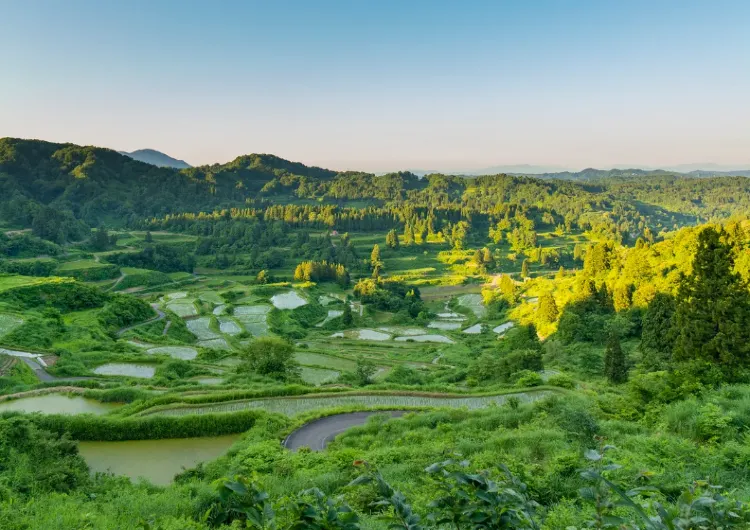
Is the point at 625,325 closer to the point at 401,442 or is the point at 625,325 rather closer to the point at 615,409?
the point at 615,409

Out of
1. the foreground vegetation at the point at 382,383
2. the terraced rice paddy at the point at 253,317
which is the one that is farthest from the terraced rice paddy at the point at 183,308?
the terraced rice paddy at the point at 253,317

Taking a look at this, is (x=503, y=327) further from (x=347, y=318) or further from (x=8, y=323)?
(x=8, y=323)

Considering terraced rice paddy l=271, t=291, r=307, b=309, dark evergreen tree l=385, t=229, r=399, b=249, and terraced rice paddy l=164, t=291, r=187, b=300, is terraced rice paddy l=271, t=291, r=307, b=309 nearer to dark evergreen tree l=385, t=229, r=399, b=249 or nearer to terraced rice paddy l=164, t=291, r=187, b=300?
terraced rice paddy l=164, t=291, r=187, b=300

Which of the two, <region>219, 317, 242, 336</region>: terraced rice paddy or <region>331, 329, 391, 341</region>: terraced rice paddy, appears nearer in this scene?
<region>219, 317, 242, 336</region>: terraced rice paddy

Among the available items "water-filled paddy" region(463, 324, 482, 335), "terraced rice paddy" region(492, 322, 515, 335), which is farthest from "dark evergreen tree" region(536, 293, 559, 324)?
"water-filled paddy" region(463, 324, 482, 335)

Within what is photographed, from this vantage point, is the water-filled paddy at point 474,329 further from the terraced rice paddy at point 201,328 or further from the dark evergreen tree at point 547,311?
the terraced rice paddy at point 201,328
